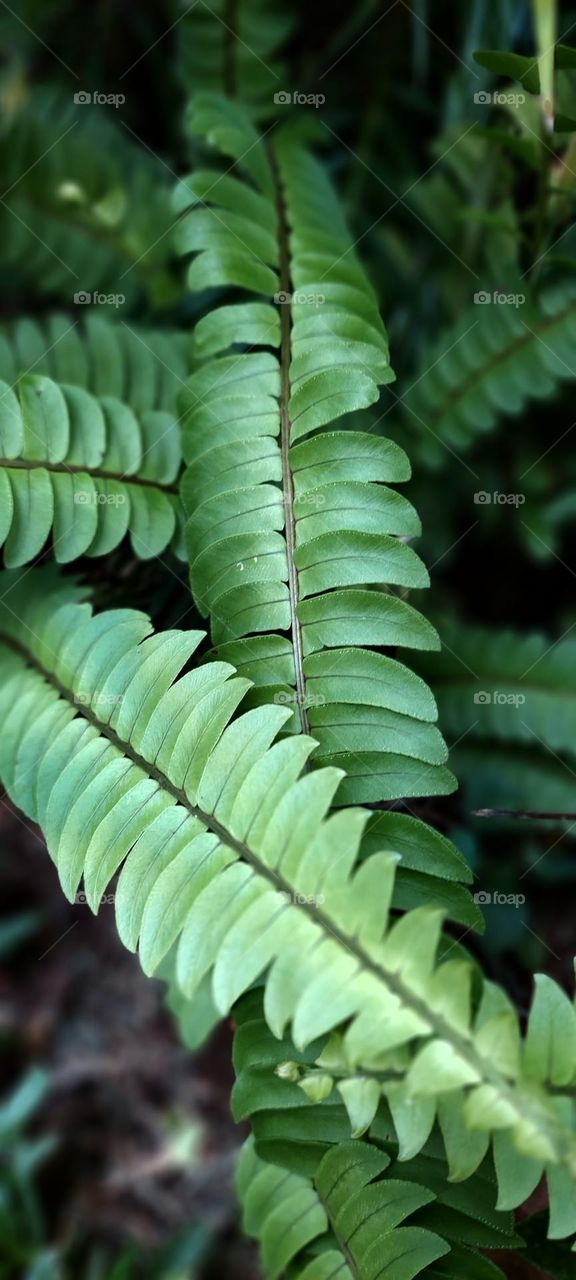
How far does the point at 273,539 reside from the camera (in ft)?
3.90

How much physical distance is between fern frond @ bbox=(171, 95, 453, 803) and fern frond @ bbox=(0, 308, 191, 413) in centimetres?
22

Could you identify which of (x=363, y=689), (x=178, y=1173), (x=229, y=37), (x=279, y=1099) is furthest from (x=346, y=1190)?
(x=229, y=37)

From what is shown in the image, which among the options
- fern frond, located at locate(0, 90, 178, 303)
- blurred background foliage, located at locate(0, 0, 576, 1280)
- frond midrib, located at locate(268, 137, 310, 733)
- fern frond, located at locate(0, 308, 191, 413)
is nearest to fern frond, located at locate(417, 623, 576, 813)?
blurred background foliage, located at locate(0, 0, 576, 1280)

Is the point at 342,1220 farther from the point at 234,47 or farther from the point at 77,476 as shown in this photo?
the point at 234,47

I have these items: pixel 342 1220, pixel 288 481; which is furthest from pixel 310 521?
pixel 342 1220

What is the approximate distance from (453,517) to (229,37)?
1.02 m

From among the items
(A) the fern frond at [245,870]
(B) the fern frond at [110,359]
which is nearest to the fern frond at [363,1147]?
(A) the fern frond at [245,870]

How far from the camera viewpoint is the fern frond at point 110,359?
1532 millimetres

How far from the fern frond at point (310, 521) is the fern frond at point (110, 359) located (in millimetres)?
217

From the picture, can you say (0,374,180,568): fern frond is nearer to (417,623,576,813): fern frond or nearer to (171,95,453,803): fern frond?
(171,95,453,803): fern frond

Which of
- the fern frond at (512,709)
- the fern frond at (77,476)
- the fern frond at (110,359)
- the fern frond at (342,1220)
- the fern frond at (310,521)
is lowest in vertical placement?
the fern frond at (342,1220)

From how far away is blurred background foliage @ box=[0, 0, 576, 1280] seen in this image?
1.64 meters

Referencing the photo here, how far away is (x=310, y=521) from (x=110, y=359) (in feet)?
1.90

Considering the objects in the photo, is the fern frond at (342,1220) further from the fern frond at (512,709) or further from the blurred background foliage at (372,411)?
the fern frond at (512,709)
